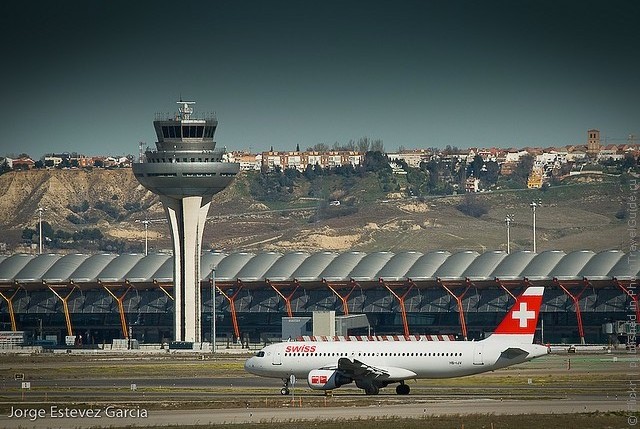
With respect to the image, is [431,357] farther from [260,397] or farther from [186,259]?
[186,259]

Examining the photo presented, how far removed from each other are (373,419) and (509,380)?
1357 inches

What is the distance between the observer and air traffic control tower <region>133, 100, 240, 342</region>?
190625 millimetres

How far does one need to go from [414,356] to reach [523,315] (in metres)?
7.97

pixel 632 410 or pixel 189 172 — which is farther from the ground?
pixel 189 172

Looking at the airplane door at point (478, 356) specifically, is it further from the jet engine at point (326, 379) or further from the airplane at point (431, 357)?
the jet engine at point (326, 379)

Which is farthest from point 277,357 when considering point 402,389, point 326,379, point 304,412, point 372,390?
point 304,412

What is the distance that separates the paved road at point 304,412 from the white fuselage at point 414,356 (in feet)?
23.3

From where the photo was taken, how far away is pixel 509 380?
4505 inches

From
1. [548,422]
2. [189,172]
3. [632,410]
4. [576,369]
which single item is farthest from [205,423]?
[189,172]

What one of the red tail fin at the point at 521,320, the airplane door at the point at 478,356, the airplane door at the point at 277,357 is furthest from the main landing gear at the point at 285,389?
the red tail fin at the point at 521,320

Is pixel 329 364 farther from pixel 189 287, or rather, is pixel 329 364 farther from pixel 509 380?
pixel 189 287

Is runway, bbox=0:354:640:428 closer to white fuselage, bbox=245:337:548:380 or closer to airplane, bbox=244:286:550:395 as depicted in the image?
airplane, bbox=244:286:550:395

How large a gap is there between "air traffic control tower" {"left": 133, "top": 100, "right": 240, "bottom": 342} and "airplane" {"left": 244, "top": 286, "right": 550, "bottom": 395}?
→ 289 feet

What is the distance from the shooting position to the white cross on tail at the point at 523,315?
10200 centimetres
